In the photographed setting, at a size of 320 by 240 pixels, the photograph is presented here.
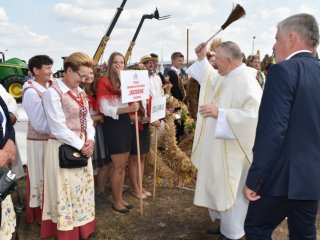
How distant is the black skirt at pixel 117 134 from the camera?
364cm

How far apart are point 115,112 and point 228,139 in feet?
4.41

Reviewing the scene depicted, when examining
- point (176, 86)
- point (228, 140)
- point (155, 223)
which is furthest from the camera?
point (176, 86)

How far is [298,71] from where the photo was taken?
175 cm

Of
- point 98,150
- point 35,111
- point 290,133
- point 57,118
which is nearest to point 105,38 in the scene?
point 98,150

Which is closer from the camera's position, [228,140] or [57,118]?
[57,118]

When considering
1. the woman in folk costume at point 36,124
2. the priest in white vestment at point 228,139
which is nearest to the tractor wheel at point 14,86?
the woman in folk costume at point 36,124

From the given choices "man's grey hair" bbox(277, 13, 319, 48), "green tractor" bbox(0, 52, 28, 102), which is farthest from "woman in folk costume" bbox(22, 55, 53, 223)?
"green tractor" bbox(0, 52, 28, 102)

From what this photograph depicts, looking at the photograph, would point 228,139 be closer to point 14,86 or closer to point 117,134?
point 117,134

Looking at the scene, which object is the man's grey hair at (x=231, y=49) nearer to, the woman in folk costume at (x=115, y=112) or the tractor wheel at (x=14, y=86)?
the woman in folk costume at (x=115, y=112)

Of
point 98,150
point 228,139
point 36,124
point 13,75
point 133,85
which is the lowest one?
point 98,150

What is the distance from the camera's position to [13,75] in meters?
12.6

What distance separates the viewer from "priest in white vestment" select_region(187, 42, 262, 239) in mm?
2893

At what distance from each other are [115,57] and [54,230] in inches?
80.3

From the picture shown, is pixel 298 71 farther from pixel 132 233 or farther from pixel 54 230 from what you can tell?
pixel 54 230
